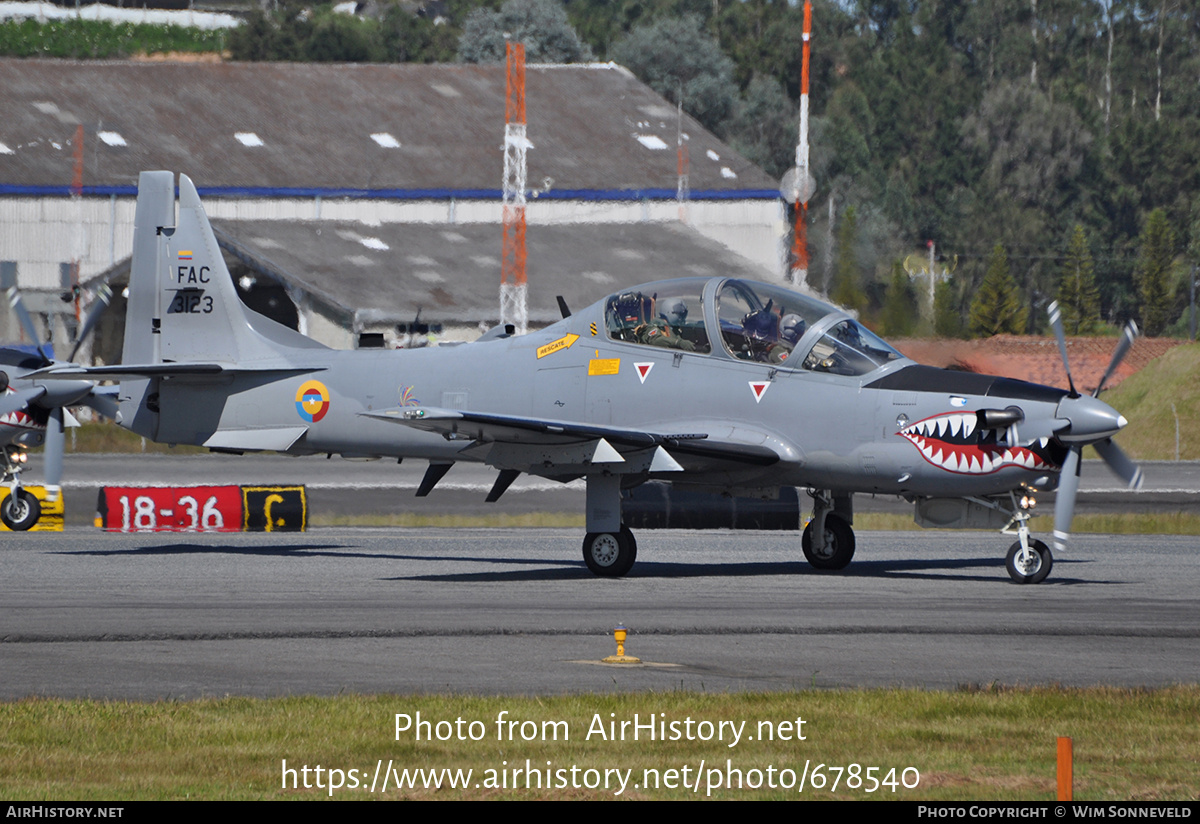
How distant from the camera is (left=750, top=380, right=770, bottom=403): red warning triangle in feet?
54.4

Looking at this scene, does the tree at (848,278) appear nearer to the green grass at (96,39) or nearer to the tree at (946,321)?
the tree at (946,321)

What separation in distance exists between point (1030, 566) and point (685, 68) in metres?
81.9

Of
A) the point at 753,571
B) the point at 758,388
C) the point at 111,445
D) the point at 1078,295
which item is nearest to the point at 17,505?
the point at 753,571

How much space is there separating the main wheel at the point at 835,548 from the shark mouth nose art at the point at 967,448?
2.32m

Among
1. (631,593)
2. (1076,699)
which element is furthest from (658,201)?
(1076,699)

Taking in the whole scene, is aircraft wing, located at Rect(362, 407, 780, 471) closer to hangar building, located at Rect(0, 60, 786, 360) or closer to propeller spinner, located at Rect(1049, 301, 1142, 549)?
propeller spinner, located at Rect(1049, 301, 1142, 549)

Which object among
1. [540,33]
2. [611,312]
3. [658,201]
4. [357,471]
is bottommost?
[357,471]

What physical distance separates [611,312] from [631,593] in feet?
11.3

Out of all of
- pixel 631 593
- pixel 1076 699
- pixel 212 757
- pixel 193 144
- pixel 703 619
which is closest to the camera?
pixel 212 757

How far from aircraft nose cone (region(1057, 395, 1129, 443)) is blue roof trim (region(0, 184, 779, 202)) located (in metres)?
51.2

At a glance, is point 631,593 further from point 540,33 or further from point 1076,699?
point 540,33

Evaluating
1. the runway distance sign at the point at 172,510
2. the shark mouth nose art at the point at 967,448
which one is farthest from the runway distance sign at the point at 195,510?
the shark mouth nose art at the point at 967,448

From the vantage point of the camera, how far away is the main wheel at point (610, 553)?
56.3 ft

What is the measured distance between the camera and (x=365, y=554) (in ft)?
66.5
